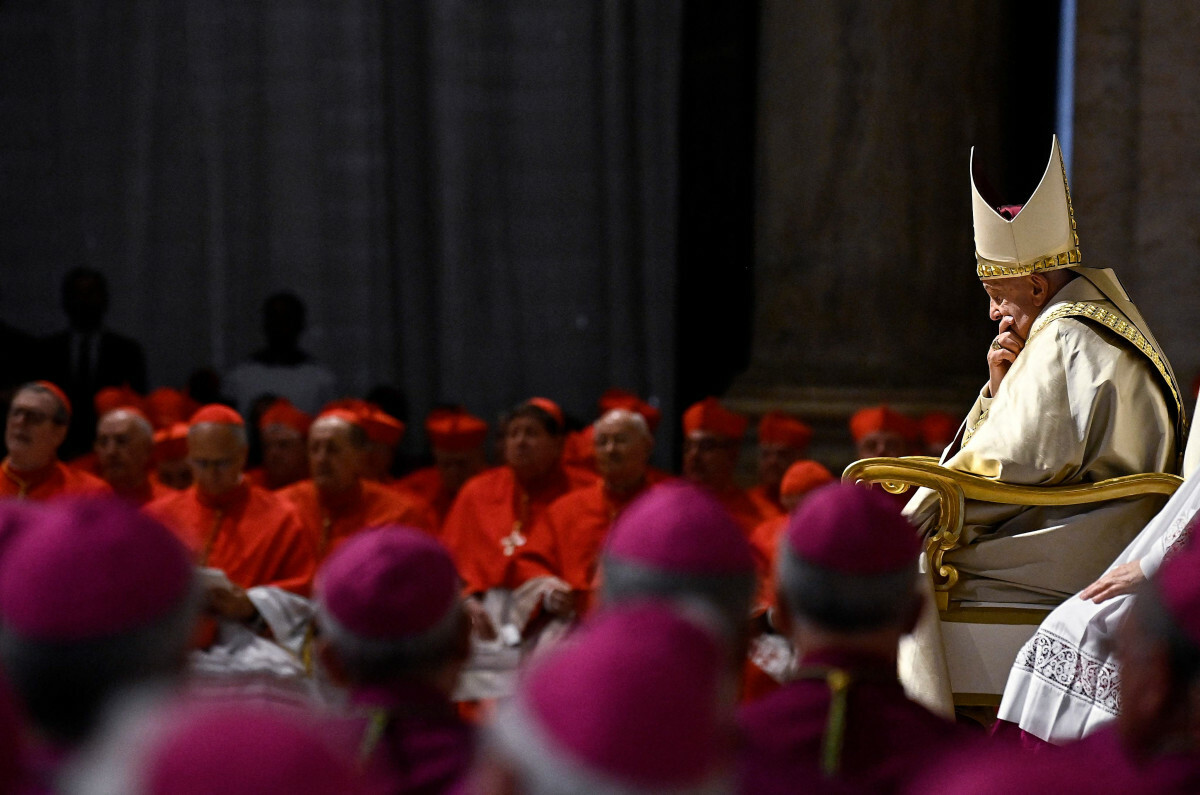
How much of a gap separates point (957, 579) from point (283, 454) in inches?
172

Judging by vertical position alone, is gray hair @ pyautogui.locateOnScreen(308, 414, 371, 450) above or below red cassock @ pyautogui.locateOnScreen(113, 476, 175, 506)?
above

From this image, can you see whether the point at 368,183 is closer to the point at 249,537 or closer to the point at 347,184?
the point at 347,184

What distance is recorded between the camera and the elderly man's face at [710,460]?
723 centimetres

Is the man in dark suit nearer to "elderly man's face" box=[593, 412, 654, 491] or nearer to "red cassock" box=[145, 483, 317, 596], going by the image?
"red cassock" box=[145, 483, 317, 596]

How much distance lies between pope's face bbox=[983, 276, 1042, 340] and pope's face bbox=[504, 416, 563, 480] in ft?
10.2

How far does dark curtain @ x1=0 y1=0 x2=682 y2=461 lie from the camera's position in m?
10.6

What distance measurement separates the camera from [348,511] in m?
6.82

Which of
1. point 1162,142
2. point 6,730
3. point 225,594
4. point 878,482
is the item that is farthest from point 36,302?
point 6,730

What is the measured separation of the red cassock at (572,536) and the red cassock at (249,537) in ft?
3.03

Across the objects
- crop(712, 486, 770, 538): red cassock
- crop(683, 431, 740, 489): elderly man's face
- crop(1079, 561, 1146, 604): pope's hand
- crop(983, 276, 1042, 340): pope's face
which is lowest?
crop(712, 486, 770, 538): red cassock

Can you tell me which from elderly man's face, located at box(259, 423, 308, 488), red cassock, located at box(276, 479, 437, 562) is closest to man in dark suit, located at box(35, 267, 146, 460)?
elderly man's face, located at box(259, 423, 308, 488)

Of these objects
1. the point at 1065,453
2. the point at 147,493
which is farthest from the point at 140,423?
the point at 1065,453

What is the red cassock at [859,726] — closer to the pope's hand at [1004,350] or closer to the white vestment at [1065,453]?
the white vestment at [1065,453]

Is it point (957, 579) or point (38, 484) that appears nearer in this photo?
point (957, 579)
